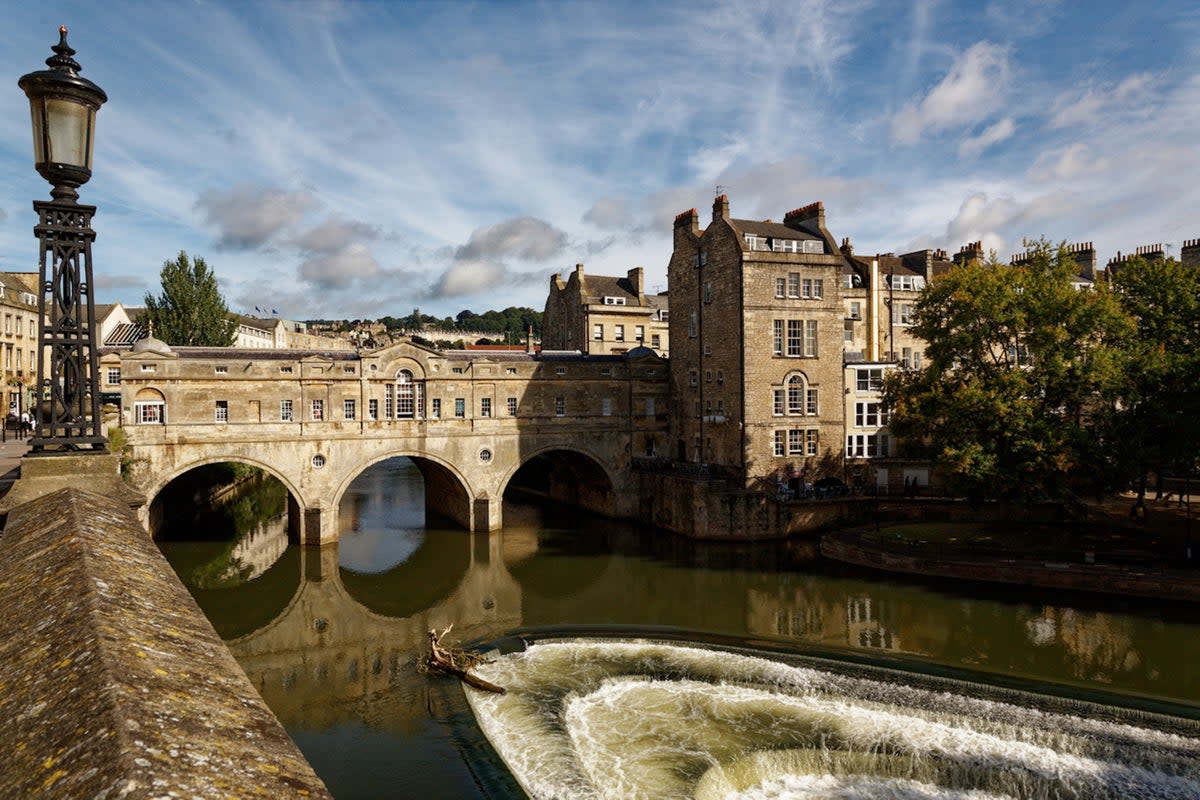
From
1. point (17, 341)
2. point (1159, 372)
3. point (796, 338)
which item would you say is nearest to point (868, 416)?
point (796, 338)

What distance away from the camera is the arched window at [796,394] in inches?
1629

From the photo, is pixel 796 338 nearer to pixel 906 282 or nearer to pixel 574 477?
pixel 906 282

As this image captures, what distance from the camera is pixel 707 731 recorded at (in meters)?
18.1

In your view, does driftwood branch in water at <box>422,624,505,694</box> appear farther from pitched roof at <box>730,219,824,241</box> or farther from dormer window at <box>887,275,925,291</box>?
dormer window at <box>887,275,925,291</box>

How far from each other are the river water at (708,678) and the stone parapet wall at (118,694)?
11.8 meters

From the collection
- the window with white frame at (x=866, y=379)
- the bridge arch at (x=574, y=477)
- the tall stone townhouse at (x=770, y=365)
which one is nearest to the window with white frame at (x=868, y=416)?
the tall stone townhouse at (x=770, y=365)

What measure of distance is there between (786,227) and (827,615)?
2476 centimetres

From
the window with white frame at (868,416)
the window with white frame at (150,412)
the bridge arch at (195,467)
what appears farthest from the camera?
the window with white frame at (868,416)

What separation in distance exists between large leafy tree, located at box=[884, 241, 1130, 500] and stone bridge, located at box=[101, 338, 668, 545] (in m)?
16.8

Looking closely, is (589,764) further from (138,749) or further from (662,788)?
(138,749)

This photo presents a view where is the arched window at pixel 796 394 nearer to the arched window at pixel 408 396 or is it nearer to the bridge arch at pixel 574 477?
the bridge arch at pixel 574 477

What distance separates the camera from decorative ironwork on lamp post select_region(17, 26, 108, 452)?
8086mm

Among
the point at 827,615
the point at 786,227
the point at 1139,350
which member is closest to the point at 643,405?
the point at 786,227

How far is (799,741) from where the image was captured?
17578 millimetres
